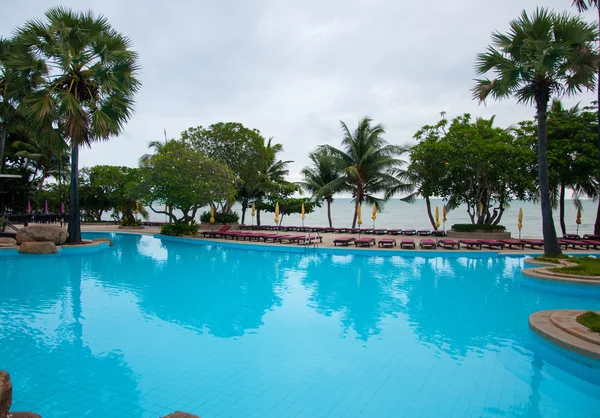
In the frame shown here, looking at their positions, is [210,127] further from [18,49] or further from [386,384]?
[386,384]

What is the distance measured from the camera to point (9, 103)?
18.4m

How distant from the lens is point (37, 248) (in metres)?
15.9

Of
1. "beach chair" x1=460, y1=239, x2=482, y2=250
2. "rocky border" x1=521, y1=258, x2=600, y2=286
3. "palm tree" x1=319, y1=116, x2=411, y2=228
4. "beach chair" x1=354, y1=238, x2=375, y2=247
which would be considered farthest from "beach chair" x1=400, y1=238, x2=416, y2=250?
"palm tree" x1=319, y1=116, x2=411, y2=228

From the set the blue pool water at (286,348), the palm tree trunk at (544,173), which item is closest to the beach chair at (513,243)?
the palm tree trunk at (544,173)

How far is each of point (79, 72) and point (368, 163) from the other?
17320 millimetres

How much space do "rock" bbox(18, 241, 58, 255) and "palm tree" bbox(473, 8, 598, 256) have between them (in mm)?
18327

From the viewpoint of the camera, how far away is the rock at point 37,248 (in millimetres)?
15812

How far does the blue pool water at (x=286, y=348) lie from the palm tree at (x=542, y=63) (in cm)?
610

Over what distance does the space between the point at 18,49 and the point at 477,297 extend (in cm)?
1851

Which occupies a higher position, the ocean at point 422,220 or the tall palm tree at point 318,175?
the tall palm tree at point 318,175

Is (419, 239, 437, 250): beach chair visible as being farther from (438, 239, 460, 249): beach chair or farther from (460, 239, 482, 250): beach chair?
(460, 239, 482, 250): beach chair

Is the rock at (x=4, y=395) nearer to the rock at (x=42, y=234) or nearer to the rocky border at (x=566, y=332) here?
the rocky border at (x=566, y=332)

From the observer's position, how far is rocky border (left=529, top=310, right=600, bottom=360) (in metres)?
5.63

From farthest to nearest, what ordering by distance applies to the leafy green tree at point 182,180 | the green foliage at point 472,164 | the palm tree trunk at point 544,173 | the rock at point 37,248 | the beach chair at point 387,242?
the leafy green tree at point 182,180 → the green foliage at point 472,164 → the beach chair at point 387,242 → the rock at point 37,248 → the palm tree trunk at point 544,173
